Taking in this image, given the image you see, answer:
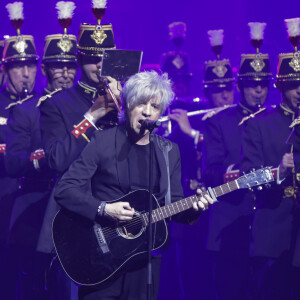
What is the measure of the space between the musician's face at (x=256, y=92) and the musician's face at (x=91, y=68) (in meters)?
2.40

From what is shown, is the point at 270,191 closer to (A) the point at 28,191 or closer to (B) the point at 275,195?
(B) the point at 275,195

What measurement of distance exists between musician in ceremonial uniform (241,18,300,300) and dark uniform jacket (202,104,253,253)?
18.1 inches

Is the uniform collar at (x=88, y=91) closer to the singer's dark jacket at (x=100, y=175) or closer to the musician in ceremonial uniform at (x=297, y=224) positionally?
the singer's dark jacket at (x=100, y=175)

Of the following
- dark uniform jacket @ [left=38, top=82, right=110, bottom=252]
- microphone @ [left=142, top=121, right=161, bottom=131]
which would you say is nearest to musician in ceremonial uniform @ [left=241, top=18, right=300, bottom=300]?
dark uniform jacket @ [left=38, top=82, right=110, bottom=252]

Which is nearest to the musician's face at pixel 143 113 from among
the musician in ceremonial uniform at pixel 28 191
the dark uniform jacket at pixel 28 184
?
the musician in ceremonial uniform at pixel 28 191

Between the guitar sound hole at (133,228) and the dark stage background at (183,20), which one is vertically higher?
the dark stage background at (183,20)

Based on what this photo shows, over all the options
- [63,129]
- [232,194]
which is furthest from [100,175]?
[232,194]

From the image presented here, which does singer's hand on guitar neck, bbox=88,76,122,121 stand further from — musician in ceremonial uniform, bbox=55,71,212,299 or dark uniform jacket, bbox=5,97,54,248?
dark uniform jacket, bbox=5,97,54,248

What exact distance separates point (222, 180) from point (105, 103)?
2383mm

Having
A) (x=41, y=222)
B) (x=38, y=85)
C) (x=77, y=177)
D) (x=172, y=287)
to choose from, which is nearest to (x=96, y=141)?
(x=77, y=177)

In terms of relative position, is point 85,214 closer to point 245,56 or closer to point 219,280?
point 219,280

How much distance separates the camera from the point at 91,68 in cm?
527

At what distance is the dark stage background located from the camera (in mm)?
8523

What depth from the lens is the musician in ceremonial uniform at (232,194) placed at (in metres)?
6.82
